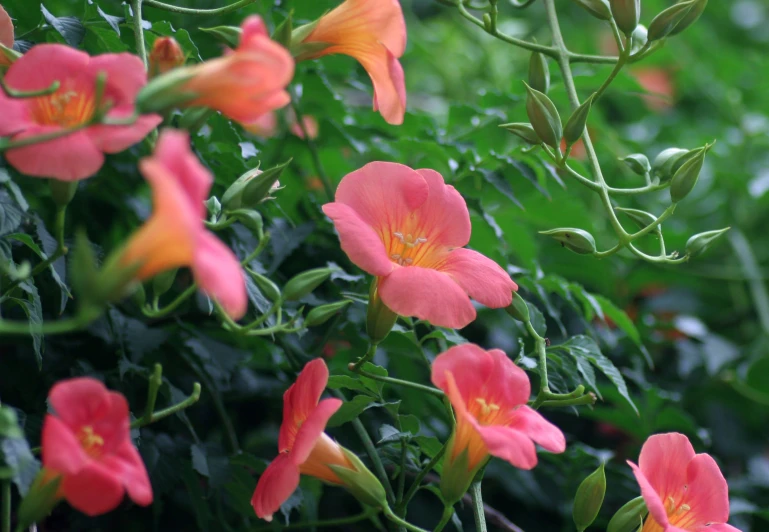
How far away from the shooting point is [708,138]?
5.56 feet

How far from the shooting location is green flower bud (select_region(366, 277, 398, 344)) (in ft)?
2.45

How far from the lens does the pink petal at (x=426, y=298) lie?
0.69 metres

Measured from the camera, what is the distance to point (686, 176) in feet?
2.88

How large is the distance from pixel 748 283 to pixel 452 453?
1346 mm

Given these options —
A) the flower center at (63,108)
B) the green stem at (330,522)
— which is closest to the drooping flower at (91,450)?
the flower center at (63,108)

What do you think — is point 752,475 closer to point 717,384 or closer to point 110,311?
point 717,384

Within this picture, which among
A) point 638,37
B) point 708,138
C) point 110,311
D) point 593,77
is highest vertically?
point 638,37

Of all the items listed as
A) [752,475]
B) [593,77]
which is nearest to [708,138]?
[593,77]

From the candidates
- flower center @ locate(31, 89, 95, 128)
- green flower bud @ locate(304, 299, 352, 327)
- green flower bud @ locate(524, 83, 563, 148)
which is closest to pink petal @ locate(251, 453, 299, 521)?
green flower bud @ locate(304, 299, 352, 327)

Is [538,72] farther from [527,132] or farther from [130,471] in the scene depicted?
[130,471]

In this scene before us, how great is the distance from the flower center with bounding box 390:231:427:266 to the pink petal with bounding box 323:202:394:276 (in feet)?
0.28

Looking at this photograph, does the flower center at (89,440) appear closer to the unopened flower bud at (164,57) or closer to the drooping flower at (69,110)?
the drooping flower at (69,110)

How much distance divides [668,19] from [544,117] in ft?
0.62

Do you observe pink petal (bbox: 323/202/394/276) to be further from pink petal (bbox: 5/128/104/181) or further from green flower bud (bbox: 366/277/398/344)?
pink petal (bbox: 5/128/104/181)
